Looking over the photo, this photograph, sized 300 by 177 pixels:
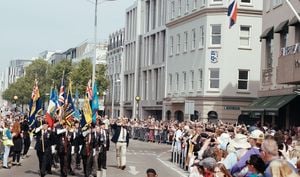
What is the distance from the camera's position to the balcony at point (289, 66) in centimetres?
2923

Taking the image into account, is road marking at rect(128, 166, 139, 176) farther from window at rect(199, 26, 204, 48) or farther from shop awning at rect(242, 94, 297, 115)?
window at rect(199, 26, 204, 48)

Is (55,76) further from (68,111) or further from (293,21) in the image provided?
(68,111)

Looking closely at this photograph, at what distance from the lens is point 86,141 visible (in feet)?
68.9

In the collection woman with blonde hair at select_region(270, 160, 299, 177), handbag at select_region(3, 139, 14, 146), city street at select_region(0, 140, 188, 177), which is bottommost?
city street at select_region(0, 140, 188, 177)

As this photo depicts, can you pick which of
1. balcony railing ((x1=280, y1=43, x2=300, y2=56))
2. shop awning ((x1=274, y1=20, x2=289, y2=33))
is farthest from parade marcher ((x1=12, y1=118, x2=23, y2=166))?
shop awning ((x1=274, y1=20, x2=289, y2=33))

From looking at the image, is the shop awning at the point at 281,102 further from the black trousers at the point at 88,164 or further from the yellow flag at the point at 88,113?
the black trousers at the point at 88,164

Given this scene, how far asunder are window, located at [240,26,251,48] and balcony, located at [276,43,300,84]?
65.9 feet

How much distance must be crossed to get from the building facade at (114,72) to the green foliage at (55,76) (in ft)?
9.42

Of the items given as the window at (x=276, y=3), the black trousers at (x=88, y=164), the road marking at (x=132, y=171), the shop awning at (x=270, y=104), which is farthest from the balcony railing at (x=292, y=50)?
the black trousers at (x=88, y=164)

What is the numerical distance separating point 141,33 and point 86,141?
53871mm

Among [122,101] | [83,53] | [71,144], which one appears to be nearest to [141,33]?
[122,101]

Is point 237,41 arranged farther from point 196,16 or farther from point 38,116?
point 38,116

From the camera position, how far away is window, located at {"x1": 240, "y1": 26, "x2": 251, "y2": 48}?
52.1 meters

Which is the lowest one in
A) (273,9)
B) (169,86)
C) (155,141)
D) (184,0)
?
(155,141)
